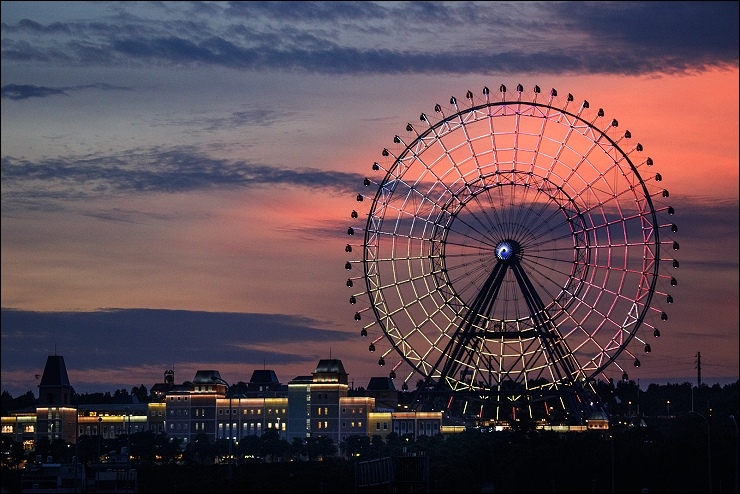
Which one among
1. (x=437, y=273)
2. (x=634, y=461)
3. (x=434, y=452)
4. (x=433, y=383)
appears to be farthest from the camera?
(x=433, y=383)

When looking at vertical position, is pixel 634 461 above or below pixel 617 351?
below

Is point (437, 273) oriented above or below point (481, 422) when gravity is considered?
above

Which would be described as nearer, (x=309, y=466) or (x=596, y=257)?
(x=596, y=257)

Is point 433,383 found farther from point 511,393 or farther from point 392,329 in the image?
point 392,329

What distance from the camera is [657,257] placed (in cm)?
13838

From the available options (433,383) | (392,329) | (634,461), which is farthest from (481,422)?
(634,461)

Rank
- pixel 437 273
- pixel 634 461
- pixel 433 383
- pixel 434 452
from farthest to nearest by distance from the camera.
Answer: pixel 433 383
pixel 434 452
pixel 437 273
pixel 634 461

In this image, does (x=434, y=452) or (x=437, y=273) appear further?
(x=434, y=452)

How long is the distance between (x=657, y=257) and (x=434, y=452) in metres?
33.4

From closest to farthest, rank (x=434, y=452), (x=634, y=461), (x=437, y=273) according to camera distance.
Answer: (x=634, y=461)
(x=437, y=273)
(x=434, y=452)

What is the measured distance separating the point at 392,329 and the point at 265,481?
19.3 metres

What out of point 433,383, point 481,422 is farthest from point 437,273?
point 481,422

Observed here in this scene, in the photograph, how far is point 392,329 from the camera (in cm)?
15050

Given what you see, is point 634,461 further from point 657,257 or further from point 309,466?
point 309,466
